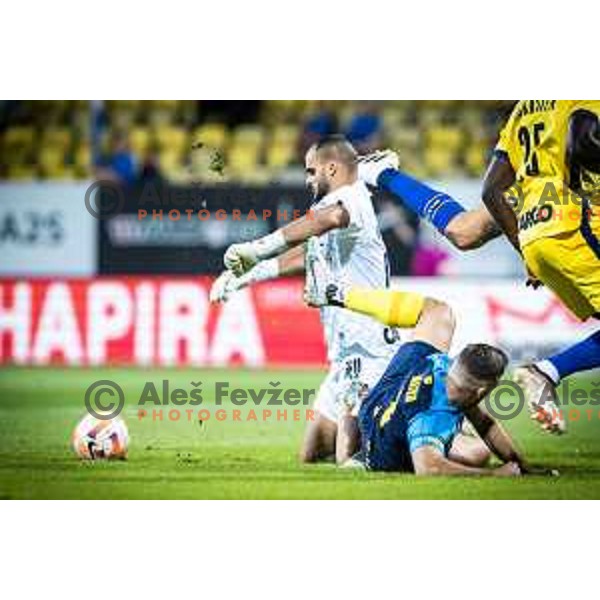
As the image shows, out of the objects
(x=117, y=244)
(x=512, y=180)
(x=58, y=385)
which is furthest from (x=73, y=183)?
(x=512, y=180)

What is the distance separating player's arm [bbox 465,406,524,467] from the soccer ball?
1550 mm

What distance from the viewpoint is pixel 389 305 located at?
6.68 metres

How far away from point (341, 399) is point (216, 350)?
2.00ft

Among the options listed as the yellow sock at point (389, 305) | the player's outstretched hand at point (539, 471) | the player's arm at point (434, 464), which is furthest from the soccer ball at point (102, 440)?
the player's outstretched hand at point (539, 471)

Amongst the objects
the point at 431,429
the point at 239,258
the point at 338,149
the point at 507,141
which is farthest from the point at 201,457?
the point at 507,141

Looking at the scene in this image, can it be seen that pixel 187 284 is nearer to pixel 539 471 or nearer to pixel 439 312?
pixel 439 312

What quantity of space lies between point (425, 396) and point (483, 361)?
311mm

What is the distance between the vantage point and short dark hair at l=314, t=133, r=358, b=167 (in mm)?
6680

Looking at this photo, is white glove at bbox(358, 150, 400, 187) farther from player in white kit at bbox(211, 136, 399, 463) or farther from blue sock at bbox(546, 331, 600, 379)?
blue sock at bbox(546, 331, 600, 379)

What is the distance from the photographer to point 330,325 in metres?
6.75

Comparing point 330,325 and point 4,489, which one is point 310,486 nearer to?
point 330,325

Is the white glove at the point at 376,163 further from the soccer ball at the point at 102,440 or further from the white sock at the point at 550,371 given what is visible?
the soccer ball at the point at 102,440

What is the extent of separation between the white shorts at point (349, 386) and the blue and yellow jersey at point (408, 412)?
0.03m

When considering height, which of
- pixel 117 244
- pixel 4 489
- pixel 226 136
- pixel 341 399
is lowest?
pixel 4 489
